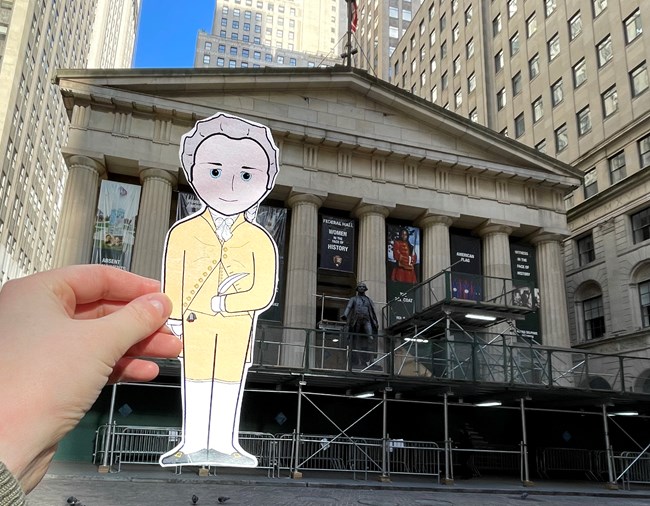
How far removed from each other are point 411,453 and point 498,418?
6.17 metres

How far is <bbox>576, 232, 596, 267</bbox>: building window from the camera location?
131ft

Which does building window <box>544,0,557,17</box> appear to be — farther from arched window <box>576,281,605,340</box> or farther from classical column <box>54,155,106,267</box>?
classical column <box>54,155,106,267</box>

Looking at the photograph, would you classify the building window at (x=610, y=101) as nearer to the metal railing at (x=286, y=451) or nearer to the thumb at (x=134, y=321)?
the metal railing at (x=286, y=451)

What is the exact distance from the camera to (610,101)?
38.6 m

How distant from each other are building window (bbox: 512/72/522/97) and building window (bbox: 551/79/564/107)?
4993mm

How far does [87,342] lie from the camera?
64.6 inches

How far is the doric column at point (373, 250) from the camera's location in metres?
27.8

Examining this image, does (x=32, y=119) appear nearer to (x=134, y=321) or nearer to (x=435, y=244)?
(x=435, y=244)

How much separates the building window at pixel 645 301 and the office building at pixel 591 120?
6 cm

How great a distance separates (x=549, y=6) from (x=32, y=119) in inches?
2167

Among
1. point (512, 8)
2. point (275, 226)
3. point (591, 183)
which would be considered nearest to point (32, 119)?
point (275, 226)

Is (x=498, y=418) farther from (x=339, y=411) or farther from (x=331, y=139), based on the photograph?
(x=331, y=139)

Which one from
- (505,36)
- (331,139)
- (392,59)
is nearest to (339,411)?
(331,139)

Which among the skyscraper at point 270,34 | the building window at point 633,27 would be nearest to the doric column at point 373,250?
the building window at point 633,27
